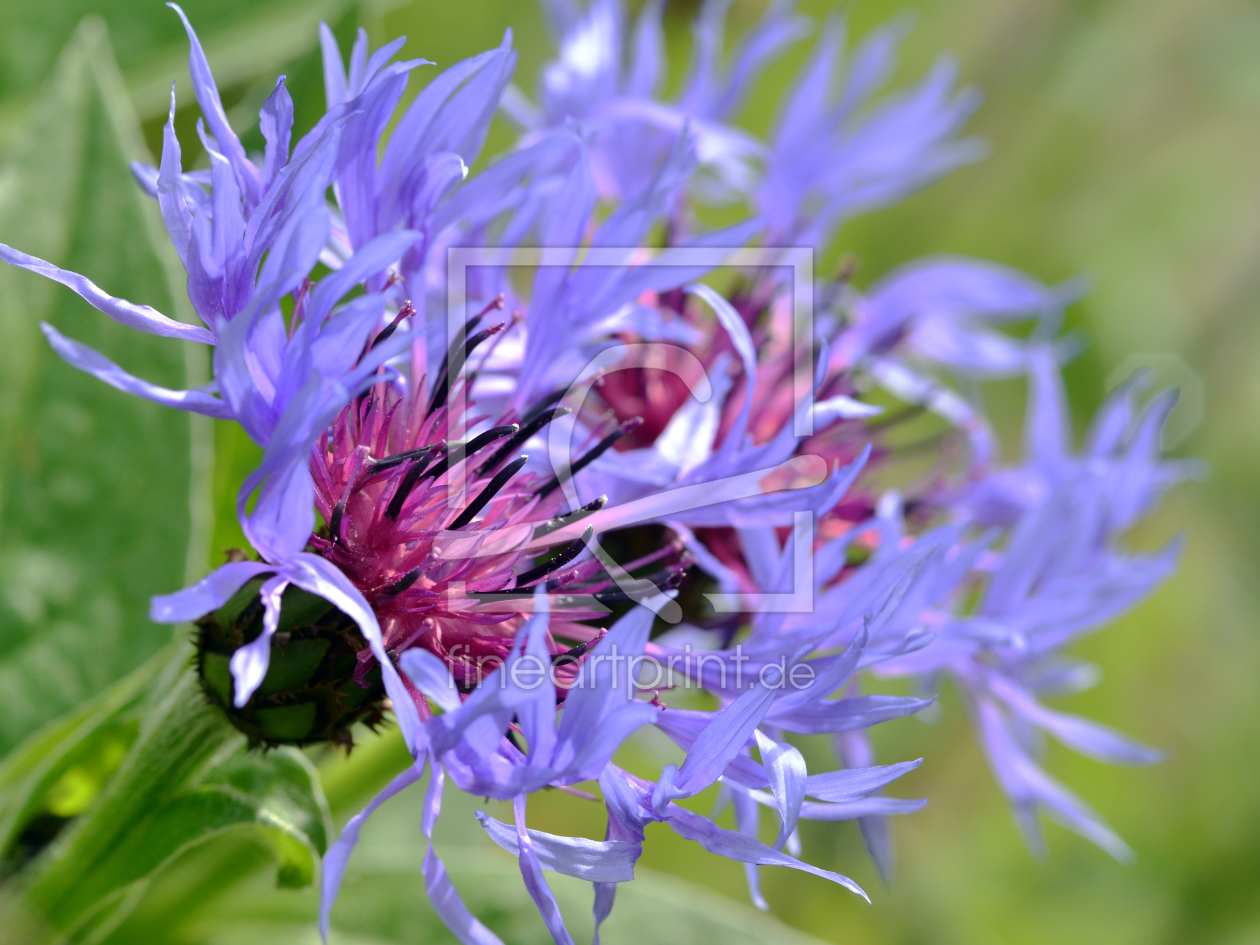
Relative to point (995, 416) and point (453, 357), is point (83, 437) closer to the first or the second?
point (453, 357)

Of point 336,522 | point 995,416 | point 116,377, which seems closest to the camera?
point 116,377

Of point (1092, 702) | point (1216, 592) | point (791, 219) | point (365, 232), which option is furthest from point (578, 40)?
point (1216, 592)

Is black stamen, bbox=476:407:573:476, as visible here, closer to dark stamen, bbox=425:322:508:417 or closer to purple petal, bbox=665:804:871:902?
dark stamen, bbox=425:322:508:417

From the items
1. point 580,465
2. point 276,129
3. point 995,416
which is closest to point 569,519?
point 580,465

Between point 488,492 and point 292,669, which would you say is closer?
point 292,669

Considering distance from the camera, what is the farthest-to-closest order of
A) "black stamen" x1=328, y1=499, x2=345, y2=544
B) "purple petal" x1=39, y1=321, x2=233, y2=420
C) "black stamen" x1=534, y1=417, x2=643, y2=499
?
1. "black stamen" x1=534, y1=417, x2=643, y2=499
2. "black stamen" x1=328, y1=499, x2=345, y2=544
3. "purple petal" x1=39, y1=321, x2=233, y2=420

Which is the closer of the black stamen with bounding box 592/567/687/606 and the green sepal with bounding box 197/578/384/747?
the green sepal with bounding box 197/578/384/747

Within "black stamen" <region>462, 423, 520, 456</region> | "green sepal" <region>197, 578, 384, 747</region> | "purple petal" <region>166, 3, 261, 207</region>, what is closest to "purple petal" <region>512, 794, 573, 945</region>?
"green sepal" <region>197, 578, 384, 747</region>

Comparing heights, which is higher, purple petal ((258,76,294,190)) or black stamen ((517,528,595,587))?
purple petal ((258,76,294,190))

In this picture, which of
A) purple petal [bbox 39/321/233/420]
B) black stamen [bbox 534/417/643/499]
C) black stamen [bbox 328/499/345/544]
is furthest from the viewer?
black stamen [bbox 534/417/643/499]
